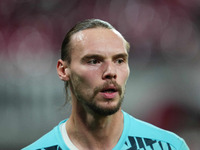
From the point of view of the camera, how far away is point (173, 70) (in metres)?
6.88

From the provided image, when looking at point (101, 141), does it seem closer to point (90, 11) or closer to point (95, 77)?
point (95, 77)

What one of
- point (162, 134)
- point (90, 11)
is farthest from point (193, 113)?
point (162, 134)

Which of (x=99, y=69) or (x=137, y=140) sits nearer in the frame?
(x=99, y=69)

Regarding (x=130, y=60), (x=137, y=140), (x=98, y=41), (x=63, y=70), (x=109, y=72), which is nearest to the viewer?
(x=109, y=72)

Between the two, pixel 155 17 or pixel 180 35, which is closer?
pixel 180 35

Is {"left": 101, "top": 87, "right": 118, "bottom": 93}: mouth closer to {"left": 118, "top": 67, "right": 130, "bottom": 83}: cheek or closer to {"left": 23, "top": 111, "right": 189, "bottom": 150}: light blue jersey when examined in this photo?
{"left": 118, "top": 67, "right": 130, "bottom": 83}: cheek

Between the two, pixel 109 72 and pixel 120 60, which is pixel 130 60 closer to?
pixel 120 60

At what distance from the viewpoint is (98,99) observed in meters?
2.37

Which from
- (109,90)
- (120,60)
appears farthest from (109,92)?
(120,60)

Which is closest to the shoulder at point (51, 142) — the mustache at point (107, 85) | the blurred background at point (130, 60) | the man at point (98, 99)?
the man at point (98, 99)

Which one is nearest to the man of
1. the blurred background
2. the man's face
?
the man's face

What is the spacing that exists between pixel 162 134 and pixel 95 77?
65 cm

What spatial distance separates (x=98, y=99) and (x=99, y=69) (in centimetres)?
19

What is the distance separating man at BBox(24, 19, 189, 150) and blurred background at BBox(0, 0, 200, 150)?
312 centimetres
